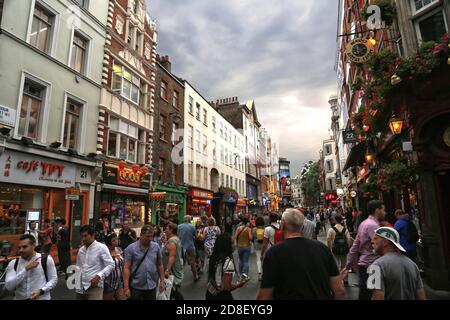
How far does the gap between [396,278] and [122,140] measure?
1749 cm

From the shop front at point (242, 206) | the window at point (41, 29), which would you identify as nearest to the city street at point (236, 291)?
the window at point (41, 29)

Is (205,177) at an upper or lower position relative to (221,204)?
upper

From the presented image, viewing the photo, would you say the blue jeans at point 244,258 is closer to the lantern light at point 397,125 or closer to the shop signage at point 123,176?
the lantern light at point 397,125

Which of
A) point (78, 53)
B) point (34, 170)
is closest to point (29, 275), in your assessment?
point (34, 170)

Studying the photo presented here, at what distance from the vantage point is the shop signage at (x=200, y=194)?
26775 mm

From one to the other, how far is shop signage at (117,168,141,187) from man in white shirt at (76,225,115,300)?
12409mm

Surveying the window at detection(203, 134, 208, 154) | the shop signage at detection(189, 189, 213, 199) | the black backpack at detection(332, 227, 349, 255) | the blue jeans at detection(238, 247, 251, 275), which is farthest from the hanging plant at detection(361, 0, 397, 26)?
the window at detection(203, 134, 208, 154)

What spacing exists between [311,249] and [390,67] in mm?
8070

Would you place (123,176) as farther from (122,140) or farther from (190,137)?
(190,137)

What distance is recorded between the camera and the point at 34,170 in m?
12.4

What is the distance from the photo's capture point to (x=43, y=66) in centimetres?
1329

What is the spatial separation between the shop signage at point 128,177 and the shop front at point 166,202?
5.35 ft
